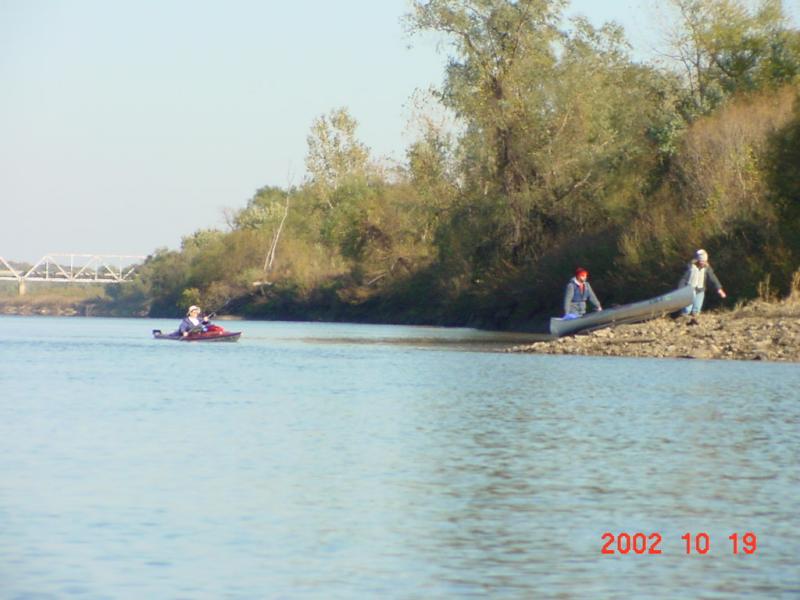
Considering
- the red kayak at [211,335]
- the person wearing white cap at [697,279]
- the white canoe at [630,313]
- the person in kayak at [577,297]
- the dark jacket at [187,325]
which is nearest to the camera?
the person wearing white cap at [697,279]

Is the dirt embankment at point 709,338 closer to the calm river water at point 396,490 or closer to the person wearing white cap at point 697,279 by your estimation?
the person wearing white cap at point 697,279

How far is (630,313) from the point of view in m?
37.2

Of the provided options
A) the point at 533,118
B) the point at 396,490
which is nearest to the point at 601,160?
the point at 533,118

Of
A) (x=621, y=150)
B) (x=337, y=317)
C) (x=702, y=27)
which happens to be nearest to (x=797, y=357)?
(x=621, y=150)

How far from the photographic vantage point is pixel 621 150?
51688 millimetres

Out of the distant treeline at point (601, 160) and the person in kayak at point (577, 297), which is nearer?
the person in kayak at point (577, 297)

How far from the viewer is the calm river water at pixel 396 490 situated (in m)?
8.84

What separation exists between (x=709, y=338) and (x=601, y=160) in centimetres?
1865

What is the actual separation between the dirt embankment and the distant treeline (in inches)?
105

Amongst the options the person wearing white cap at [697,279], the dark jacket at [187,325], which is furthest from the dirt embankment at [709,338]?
the dark jacket at [187,325]

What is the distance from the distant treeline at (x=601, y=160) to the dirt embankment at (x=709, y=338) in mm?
2660

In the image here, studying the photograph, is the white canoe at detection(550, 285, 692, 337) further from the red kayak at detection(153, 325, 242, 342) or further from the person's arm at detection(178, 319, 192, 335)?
the person's arm at detection(178, 319, 192, 335)

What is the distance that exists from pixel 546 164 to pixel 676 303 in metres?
17.0

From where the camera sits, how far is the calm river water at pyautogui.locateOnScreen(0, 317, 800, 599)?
29.0 ft
